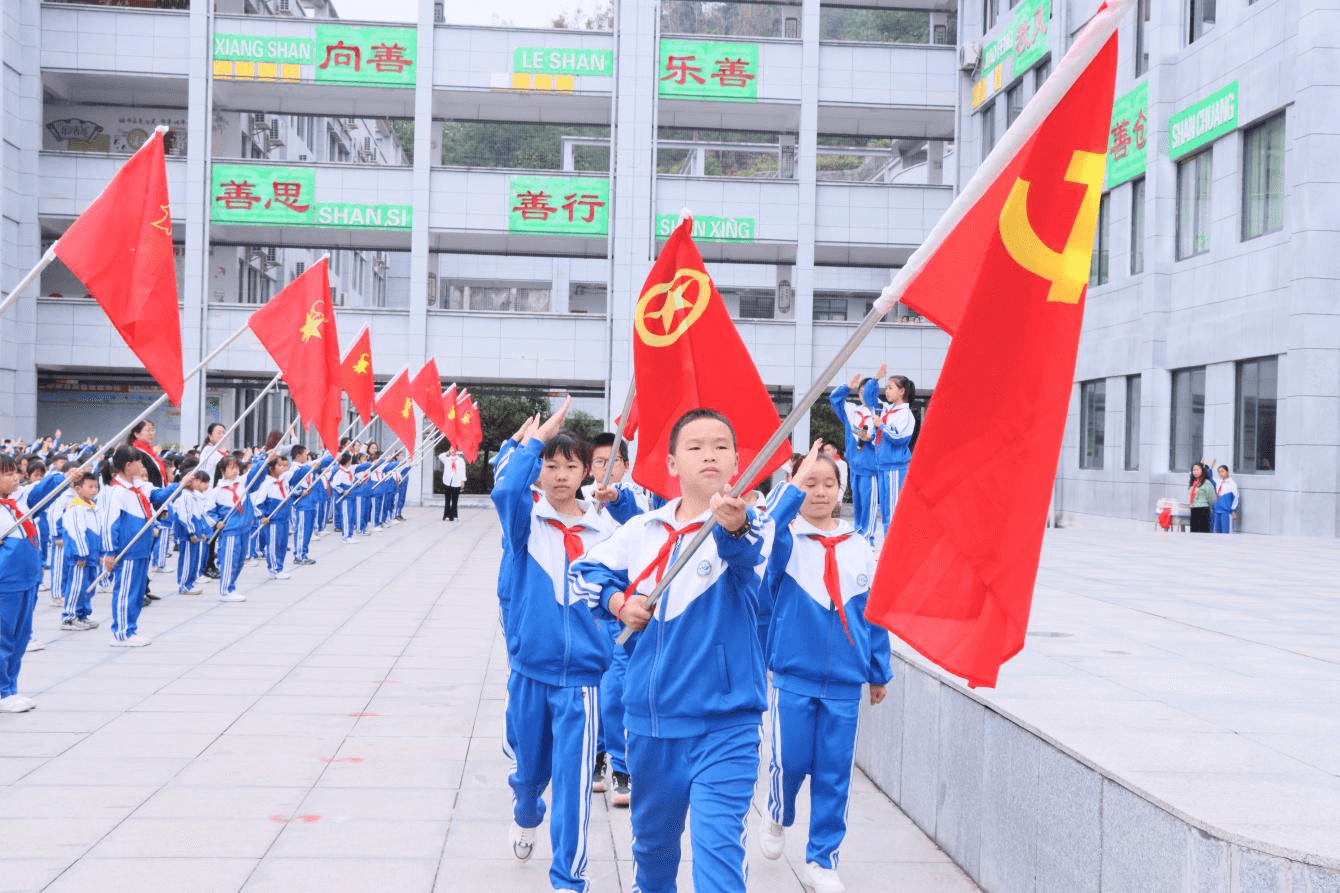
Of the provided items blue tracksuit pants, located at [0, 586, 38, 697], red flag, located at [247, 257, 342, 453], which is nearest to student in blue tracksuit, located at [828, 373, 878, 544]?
red flag, located at [247, 257, 342, 453]

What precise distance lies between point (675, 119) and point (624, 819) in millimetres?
29283

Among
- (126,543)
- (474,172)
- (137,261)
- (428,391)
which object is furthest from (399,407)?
(474,172)

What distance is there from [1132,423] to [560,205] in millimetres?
14273

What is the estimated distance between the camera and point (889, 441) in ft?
41.2

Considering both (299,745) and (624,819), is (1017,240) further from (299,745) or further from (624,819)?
(299,745)

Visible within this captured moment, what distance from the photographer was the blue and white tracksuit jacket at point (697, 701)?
3877mm

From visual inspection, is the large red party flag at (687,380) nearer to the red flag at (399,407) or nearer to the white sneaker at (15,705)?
the white sneaker at (15,705)

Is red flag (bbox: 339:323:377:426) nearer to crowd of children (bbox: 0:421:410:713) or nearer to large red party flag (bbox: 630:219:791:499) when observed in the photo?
crowd of children (bbox: 0:421:410:713)

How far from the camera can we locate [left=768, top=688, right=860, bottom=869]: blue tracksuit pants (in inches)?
204

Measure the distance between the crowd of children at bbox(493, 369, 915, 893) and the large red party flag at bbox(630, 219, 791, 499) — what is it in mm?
323

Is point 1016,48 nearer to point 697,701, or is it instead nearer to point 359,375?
point 359,375

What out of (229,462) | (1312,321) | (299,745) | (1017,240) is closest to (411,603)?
(229,462)

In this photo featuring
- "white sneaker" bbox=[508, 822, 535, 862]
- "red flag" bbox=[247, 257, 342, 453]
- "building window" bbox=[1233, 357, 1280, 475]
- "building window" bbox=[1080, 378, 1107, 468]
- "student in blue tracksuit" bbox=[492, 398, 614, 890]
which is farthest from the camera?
"building window" bbox=[1080, 378, 1107, 468]

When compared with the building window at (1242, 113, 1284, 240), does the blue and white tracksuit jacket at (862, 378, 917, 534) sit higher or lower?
lower
